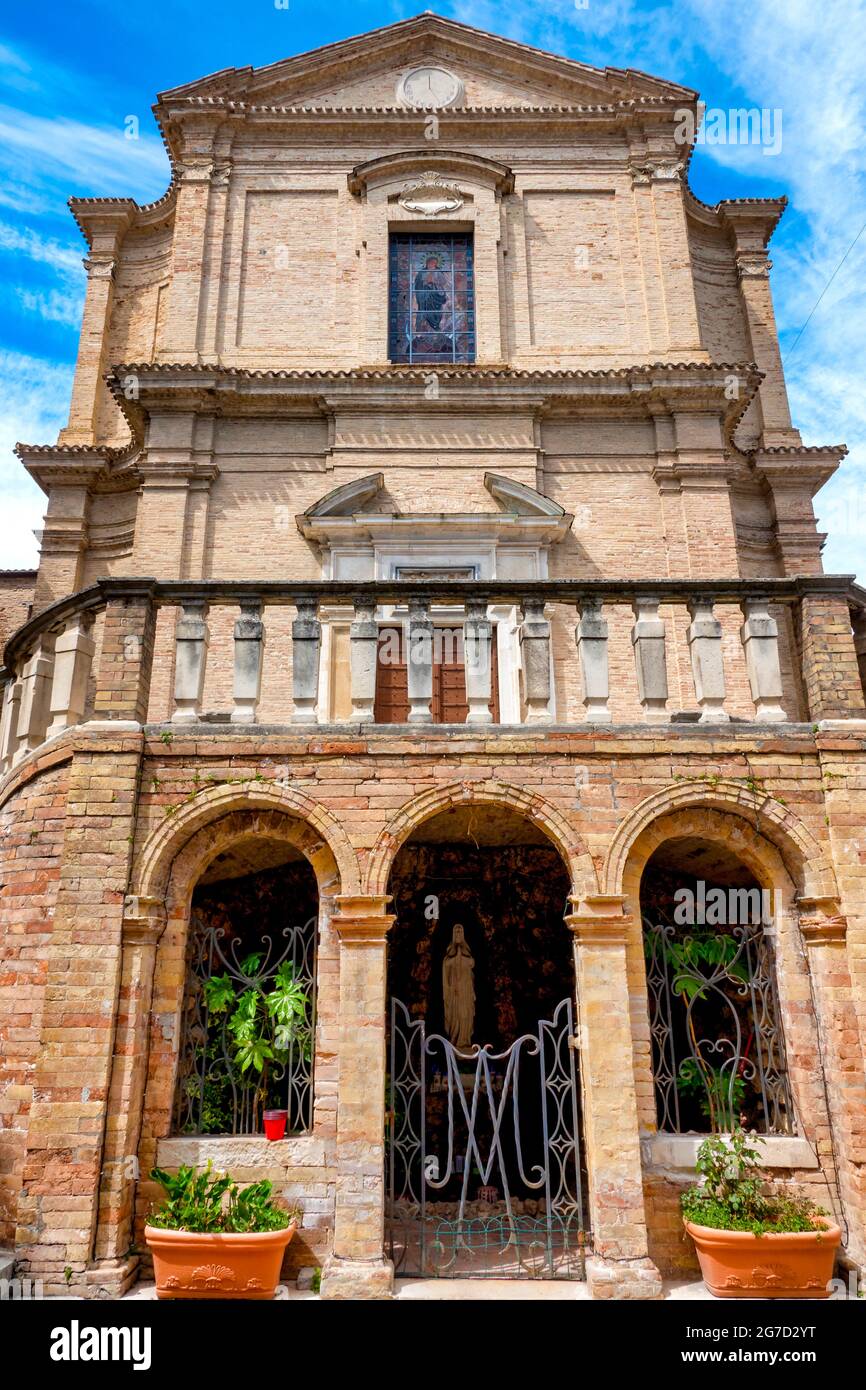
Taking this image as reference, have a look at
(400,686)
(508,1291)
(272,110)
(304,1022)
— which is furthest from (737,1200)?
(272,110)

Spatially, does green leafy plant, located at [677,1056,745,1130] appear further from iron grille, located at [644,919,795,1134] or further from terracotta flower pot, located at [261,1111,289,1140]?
terracotta flower pot, located at [261,1111,289,1140]

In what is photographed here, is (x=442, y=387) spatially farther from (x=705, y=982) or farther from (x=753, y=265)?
(x=705, y=982)

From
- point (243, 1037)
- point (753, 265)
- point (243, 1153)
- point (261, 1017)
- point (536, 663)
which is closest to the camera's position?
point (243, 1153)

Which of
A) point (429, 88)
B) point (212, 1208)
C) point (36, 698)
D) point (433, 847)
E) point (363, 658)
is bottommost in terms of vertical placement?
point (212, 1208)

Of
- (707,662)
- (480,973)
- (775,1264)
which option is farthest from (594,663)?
(775,1264)

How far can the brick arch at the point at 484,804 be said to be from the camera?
269 inches

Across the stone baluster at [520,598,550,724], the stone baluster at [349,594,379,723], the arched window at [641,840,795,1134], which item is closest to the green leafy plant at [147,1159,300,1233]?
the arched window at [641,840,795,1134]

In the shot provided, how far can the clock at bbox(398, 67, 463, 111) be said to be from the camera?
52.5 feet

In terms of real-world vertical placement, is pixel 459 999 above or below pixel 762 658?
below

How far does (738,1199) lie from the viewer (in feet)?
20.2

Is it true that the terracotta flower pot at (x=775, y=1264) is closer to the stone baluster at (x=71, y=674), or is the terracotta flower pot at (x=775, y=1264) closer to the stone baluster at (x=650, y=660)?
the stone baluster at (x=650, y=660)

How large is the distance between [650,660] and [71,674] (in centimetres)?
451

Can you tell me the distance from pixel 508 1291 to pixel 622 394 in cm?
1150

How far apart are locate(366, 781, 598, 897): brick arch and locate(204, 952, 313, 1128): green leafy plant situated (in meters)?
1.05
